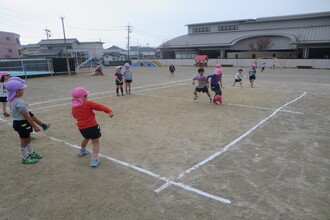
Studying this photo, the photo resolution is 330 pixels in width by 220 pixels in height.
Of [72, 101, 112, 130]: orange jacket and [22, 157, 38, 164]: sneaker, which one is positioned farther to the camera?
[22, 157, 38, 164]: sneaker

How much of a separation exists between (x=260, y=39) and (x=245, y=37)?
3955 millimetres

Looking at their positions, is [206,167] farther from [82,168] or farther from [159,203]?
[82,168]

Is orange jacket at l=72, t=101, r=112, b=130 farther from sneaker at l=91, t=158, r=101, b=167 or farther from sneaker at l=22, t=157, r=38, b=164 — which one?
sneaker at l=22, t=157, r=38, b=164

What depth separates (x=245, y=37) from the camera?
54312 mm

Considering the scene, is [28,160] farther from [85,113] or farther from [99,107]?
[99,107]

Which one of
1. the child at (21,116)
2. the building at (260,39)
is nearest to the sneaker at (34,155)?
the child at (21,116)

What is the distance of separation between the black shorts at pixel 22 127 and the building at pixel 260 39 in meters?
52.5

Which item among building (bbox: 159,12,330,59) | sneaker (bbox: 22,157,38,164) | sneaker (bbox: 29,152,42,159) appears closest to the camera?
sneaker (bbox: 22,157,38,164)

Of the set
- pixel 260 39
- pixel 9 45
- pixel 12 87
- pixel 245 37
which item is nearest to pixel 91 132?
pixel 12 87

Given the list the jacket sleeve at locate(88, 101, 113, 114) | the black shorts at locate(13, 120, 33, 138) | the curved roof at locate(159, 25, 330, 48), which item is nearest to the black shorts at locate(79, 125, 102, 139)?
the jacket sleeve at locate(88, 101, 113, 114)

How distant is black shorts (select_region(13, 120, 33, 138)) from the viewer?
4422mm

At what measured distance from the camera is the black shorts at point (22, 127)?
174 inches

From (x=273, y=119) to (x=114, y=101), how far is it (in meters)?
7.37

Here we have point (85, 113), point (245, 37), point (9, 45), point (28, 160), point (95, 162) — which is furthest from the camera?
Answer: point (9, 45)
